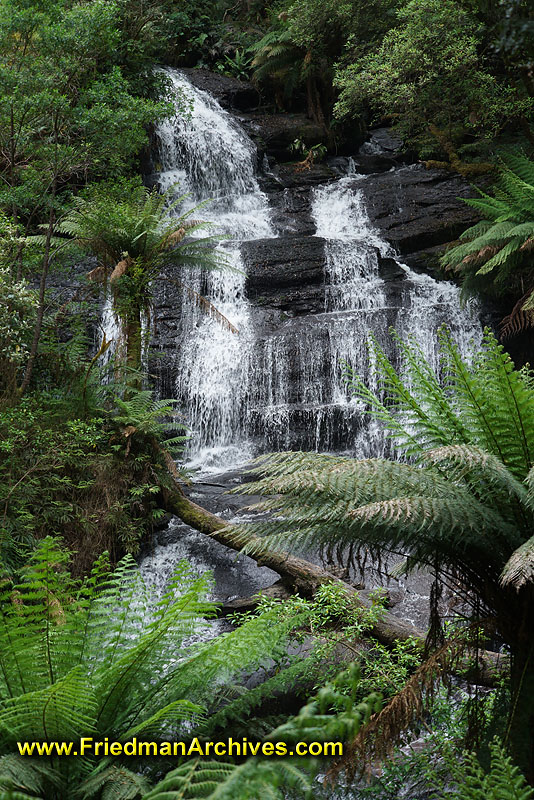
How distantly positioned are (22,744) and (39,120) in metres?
8.17

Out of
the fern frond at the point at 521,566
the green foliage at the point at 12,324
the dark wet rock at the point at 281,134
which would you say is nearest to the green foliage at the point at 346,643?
the fern frond at the point at 521,566

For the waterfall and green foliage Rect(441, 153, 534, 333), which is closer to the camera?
green foliage Rect(441, 153, 534, 333)

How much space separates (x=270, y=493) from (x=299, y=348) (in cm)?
746

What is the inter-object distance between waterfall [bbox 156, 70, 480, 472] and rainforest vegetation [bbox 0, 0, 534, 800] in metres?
0.79

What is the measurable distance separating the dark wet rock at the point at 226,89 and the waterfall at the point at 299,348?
216 inches

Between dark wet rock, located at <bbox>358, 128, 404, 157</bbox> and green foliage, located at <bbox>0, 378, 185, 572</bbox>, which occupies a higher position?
dark wet rock, located at <bbox>358, 128, 404, 157</bbox>

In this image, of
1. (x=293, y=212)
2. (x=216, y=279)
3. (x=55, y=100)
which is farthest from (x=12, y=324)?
(x=293, y=212)

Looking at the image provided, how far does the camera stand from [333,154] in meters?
15.4

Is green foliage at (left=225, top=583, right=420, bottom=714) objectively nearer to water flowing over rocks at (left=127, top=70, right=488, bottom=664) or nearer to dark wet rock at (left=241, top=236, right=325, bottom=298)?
water flowing over rocks at (left=127, top=70, right=488, bottom=664)

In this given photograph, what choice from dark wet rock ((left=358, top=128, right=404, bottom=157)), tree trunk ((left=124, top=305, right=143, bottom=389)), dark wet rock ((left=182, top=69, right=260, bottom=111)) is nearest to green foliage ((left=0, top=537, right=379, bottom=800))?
tree trunk ((left=124, top=305, right=143, bottom=389))

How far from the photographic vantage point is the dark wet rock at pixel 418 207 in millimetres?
11617

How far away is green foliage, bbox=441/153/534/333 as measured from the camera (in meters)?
8.06

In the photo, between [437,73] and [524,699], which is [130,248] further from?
[437,73]

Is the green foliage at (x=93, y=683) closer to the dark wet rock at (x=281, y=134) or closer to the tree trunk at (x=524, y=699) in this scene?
the tree trunk at (x=524, y=699)
